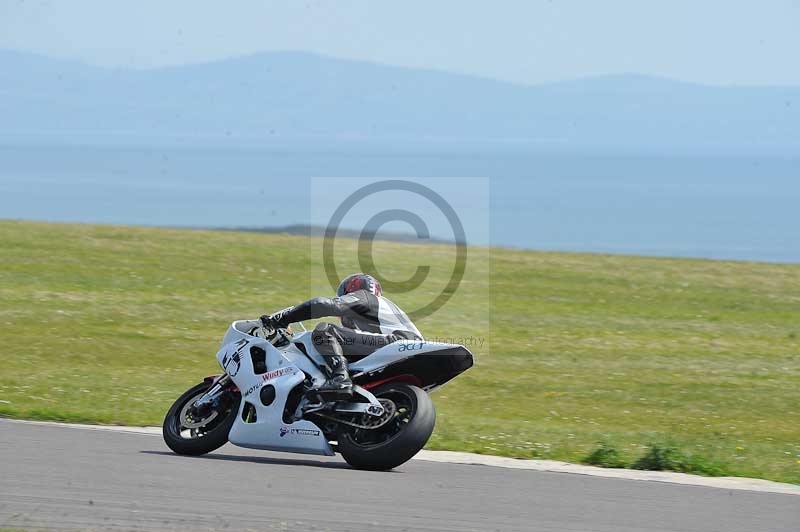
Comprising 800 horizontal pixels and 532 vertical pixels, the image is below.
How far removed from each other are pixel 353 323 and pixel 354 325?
0.02m

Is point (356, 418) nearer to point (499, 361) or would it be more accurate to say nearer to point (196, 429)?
point (196, 429)

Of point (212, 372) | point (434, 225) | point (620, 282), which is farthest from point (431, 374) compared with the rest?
point (434, 225)

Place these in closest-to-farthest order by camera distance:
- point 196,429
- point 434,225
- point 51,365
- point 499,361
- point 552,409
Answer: point 196,429, point 552,409, point 51,365, point 499,361, point 434,225

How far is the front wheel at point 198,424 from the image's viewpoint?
9930 mm

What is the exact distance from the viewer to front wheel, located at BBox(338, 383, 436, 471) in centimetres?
907

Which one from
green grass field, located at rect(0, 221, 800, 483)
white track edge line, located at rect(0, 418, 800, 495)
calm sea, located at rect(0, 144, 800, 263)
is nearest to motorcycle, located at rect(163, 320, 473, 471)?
white track edge line, located at rect(0, 418, 800, 495)

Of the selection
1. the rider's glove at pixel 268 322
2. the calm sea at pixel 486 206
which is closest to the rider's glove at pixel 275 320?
the rider's glove at pixel 268 322

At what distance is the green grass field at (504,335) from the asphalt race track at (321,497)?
1.62 m

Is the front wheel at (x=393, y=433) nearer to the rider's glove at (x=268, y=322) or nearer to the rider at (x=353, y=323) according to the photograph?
the rider at (x=353, y=323)

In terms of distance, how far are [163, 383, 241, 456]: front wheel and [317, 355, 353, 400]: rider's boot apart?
924 millimetres

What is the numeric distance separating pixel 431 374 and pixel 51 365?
742 cm

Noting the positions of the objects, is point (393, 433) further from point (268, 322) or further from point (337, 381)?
point (268, 322)

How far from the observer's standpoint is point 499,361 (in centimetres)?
1750

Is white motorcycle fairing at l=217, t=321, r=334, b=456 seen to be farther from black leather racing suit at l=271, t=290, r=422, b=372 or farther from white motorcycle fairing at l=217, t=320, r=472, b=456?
black leather racing suit at l=271, t=290, r=422, b=372
